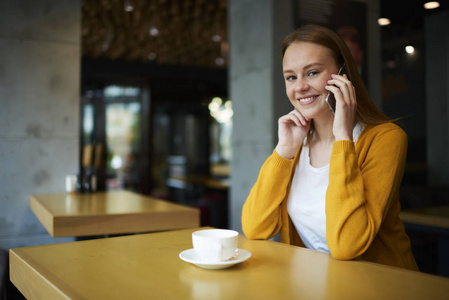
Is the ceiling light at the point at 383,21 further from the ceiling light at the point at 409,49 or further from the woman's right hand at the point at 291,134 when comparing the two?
the woman's right hand at the point at 291,134

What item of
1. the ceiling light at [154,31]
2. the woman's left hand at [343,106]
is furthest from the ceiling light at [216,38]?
the woman's left hand at [343,106]

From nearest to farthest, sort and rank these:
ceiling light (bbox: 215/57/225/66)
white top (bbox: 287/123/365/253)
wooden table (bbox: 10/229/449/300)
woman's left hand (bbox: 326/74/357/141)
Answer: wooden table (bbox: 10/229/449/300) → woman's left hand (bbox: 326/74/357/141) → white top (bbox: 287/123/365/253) → ceiling light (bbox: 215/57/225/66)

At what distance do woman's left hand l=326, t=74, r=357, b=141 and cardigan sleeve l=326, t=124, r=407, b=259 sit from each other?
0.05m

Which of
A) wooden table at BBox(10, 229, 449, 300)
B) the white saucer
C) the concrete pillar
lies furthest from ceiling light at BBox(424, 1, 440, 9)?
the white saucer

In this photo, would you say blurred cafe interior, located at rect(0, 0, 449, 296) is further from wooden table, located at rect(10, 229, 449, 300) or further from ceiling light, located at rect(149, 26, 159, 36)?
ceiling light, located at rect(149, 26, 159, 36)

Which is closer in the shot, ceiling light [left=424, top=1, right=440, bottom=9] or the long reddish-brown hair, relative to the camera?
the long reddish-brown hair

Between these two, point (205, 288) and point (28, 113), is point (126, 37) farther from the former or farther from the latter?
point (205, 288)

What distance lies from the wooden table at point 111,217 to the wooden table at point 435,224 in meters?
1.23

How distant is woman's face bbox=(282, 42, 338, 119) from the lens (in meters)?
1.51

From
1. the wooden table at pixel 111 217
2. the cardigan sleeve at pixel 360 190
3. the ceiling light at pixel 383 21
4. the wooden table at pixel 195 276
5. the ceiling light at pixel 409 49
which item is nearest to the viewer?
the wooden table at pixel 195 276

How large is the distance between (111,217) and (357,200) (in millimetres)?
1341

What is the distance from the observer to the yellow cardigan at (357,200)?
4.05 feet

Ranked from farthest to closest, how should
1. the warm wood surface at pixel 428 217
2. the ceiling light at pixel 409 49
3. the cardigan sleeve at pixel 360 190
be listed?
1. the ceiling light at pixel 409 49
2. the warm wood surface at pixel 428 217
3. the cardigan sleeve at pixel 360 190

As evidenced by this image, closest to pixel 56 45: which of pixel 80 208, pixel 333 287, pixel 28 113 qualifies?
pixel 28 113
